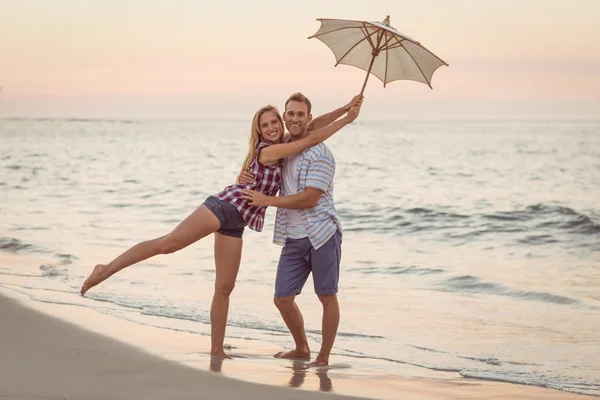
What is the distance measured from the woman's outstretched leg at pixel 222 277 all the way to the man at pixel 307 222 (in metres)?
0.34

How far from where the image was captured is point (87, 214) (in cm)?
1677

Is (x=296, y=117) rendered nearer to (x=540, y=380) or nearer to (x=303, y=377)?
(x=303, y=377)

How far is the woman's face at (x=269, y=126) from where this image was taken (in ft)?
19.5

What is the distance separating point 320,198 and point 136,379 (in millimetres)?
1779

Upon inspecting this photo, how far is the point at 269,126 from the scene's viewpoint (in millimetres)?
5941

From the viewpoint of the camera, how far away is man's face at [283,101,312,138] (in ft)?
19.6

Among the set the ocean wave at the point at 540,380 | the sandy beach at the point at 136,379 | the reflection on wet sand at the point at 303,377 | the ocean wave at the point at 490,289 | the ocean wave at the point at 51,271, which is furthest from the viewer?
the ocean wave at the point at 51,271

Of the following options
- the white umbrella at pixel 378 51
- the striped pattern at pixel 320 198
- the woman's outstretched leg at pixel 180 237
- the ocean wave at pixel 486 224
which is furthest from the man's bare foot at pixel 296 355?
the ocean wave at pixel 486 224

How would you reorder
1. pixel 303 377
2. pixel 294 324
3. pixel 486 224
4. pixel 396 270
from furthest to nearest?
pixel 486 224, pixel 396 270, pixel 294 324, pixel 303 377

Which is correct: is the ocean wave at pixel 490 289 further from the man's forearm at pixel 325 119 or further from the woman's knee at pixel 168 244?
the woman's knee at pixel 168 244

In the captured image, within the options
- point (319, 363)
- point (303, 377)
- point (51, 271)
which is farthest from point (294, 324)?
point (51, 271)

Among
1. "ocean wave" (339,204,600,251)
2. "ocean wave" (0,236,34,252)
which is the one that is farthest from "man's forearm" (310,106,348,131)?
"ocean wave" (339,204,600,251)

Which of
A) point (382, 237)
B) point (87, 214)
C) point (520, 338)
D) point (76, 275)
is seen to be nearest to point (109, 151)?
point (87, 214)

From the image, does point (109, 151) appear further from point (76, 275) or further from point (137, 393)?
point (137, 393)
